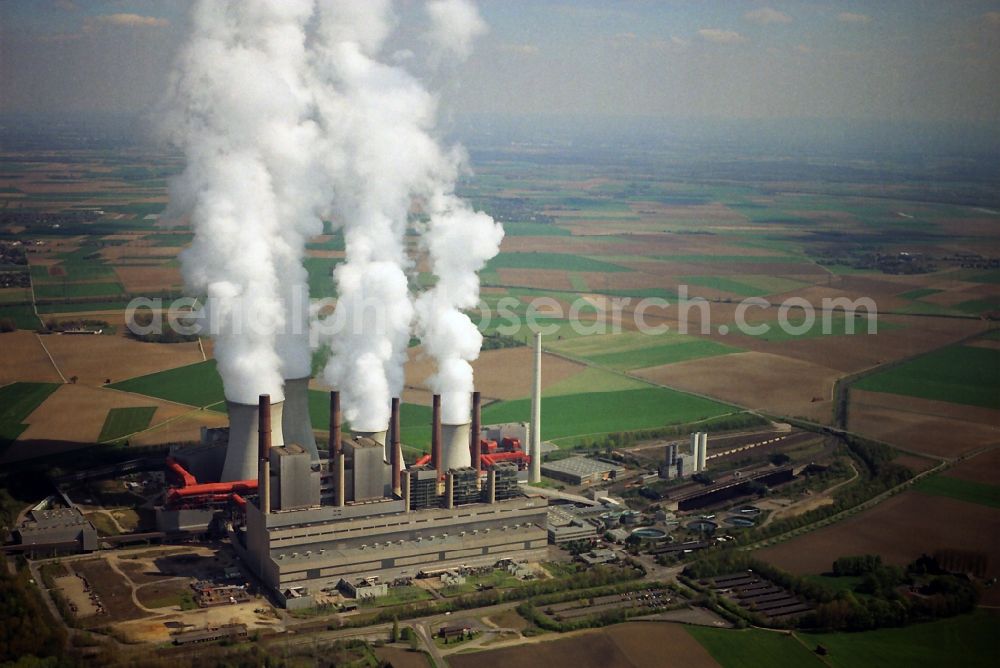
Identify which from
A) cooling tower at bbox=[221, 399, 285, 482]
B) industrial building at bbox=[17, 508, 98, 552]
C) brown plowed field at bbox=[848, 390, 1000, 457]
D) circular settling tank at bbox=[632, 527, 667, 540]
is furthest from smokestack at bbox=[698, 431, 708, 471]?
industrial building at bbox=[17, 508, 98, 552]

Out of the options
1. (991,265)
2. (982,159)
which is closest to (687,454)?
(991,265)

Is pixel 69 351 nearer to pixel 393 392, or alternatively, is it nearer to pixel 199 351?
pixel 199 351

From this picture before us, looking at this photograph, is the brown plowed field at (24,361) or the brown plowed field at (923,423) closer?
the brown plowed field at (923,423)

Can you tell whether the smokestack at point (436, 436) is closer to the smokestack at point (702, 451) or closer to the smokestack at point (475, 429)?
the smokestack at point (475, 429)

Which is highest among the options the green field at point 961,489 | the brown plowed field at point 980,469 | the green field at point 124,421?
the green field at point 124,421

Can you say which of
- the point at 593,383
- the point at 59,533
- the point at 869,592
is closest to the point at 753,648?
the point at 869,592

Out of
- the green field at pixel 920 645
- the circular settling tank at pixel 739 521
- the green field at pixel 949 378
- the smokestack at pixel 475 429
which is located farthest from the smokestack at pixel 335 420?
the green field at pixel 949 378
